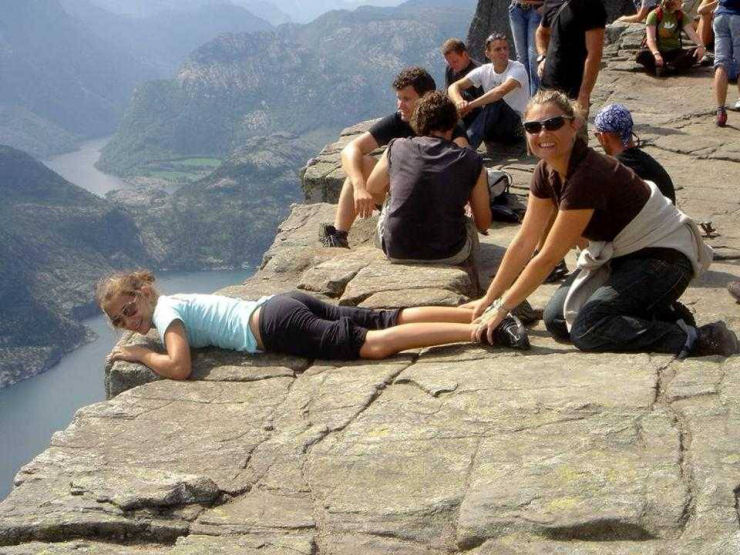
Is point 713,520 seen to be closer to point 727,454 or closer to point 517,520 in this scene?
point 727,454

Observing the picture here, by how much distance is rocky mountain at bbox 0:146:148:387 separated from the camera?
270 feet

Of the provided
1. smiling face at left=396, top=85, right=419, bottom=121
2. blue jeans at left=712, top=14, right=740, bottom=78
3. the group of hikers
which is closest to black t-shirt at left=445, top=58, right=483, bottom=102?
blue jeans at left=712, top=14, right=740, bottom=78

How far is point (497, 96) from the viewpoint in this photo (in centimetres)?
1099

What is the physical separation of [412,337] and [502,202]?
3576 mm

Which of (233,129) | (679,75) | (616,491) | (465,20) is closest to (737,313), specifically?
(616,491)

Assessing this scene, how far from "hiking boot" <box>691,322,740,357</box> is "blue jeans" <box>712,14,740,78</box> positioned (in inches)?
278

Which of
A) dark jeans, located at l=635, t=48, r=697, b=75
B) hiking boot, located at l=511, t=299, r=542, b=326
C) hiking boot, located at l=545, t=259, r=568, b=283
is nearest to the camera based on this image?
hiking boot, located at l=511, t=299, r=542, b=326

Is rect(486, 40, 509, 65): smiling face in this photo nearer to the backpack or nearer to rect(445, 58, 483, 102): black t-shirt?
rect(445, 58, 483, 102): black t-shirt

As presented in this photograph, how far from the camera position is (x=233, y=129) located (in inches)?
7165

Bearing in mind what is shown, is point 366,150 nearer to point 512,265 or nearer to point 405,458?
point 512,265

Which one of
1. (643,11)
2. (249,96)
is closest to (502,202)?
(643,11)

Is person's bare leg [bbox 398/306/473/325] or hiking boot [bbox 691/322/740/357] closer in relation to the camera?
hiking boot [bbox 691/322/740/357]

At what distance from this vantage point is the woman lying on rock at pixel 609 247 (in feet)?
16.6

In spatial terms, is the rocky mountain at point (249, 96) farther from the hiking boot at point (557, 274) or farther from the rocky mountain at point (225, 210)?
the hiking boot at point (557, 274)
